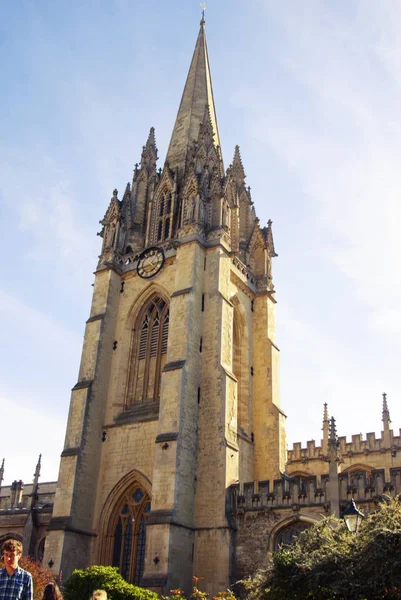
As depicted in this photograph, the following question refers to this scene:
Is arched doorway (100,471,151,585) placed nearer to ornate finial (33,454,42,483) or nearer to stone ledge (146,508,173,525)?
stone ledge (146,508,173,525)

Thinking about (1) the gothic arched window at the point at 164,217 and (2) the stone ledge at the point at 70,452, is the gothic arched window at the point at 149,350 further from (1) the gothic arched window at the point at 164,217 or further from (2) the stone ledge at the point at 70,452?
(1) the gothic arched window at the point at 164,217

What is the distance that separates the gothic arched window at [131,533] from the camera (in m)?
24.2

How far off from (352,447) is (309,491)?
36.1 ft

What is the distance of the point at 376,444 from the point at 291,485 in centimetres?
1095

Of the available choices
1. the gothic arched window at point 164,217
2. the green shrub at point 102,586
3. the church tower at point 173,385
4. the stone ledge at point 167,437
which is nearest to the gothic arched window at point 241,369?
the church tower at point 173,385

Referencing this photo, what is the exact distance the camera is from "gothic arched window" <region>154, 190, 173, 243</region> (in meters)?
31.8

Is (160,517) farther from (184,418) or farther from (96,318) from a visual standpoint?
(96,318)

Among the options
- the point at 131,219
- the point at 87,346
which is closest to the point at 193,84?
the point at 131,219

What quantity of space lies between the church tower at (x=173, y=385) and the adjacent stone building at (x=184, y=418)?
0.22 ft

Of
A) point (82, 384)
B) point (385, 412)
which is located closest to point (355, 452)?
point (385, 412)

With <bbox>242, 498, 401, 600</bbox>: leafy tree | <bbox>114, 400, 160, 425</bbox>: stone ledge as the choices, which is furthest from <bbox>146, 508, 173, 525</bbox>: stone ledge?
<bbox>242, 498, 401, 600</bbox>: leafy tree

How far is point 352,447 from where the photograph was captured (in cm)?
3219

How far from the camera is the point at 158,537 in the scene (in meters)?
21.9

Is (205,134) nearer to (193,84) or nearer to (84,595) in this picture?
(193,84)
